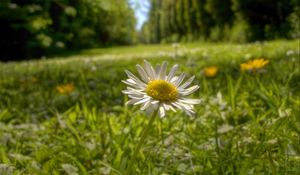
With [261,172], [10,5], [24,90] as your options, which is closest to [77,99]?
[24,90]

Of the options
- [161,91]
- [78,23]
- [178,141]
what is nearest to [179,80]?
[161,91]

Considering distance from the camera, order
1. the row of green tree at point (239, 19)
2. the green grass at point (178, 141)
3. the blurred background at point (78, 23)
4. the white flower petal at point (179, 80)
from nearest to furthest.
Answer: the white flower petal at point (179, 80)
the green grass at point (178, 141)
the row of green tree at point (239, 19)
the blurred background at point (78, 23)

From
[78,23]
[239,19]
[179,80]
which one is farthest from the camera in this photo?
[78,23]

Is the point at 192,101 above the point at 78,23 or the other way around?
the other way around

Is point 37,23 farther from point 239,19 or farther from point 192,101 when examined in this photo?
point 192,101

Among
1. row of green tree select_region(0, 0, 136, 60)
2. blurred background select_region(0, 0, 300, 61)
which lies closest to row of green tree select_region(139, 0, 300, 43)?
blurred background select_region(0, 0, 300, 61)

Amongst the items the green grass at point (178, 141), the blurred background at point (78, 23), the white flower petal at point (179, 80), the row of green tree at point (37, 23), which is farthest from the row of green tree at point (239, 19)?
the white flower petal at point (179, 80)

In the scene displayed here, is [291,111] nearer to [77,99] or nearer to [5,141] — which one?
[5,141]

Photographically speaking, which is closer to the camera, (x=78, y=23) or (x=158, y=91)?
(x=158, y=91)

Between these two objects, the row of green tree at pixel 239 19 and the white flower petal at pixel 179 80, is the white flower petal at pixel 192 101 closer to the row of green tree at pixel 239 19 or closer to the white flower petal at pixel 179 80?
the white flower petal at pixel 179 80
